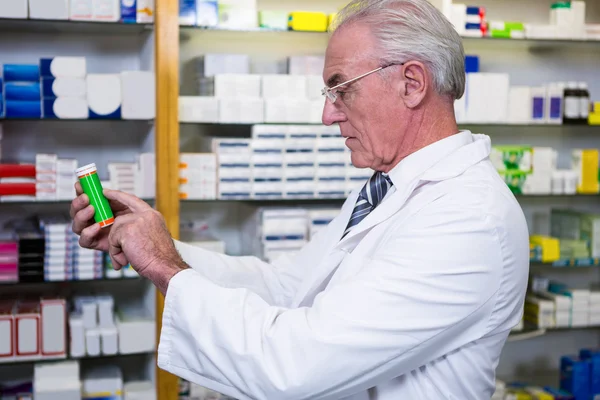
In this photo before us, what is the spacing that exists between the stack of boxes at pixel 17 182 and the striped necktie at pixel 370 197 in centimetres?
195

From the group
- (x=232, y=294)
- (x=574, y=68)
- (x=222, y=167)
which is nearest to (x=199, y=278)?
(x=232, y=294)

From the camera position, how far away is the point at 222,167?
11.5 feet

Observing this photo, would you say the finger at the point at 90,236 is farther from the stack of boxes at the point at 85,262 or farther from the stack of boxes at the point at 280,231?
the stack of boxes at the point at 280,231

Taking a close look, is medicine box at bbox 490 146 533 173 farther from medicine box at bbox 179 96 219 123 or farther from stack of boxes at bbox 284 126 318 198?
medicine box at bbox 179 96 219 123

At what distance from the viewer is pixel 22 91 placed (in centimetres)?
325

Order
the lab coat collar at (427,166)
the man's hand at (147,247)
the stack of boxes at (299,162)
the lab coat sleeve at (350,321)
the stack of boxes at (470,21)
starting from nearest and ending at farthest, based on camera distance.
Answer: the lab coat sleeve at (350,321)
the man's hand at (147,247)
the lab coat collar at (427,166)
the stack of boxes at (299,162)
the stack of boxes at (470,21)

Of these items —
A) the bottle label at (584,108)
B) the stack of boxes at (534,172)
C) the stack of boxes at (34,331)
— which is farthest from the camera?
the bottle label at (584,108)

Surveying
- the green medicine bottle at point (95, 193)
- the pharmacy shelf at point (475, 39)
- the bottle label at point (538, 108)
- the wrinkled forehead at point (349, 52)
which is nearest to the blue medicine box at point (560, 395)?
the bottle label at point (538, 108)

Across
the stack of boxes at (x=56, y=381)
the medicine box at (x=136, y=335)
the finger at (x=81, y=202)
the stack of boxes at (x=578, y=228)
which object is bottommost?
the stack of boxes at (x=56, y=381)

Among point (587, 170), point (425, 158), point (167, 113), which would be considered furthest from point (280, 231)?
point (425, 158)

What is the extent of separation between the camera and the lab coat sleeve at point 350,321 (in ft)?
4.45

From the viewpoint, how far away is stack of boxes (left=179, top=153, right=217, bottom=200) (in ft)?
11.4

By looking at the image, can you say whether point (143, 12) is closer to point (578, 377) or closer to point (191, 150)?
point (191, 150)

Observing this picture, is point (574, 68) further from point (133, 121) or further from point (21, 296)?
point (21, 296)
